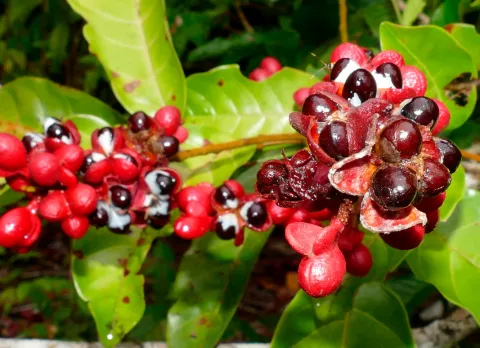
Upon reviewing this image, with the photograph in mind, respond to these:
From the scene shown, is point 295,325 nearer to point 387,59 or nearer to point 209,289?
point 209,289

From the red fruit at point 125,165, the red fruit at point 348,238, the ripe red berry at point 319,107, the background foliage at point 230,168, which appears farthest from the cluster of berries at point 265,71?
the ripe red berry at point 319,107

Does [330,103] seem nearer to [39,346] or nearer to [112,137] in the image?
[112,137]

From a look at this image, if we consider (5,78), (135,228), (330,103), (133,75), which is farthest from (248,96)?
(5,78)

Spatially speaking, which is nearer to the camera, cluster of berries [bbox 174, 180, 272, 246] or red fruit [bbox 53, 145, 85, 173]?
red fruit [bbox 53, 145, 85, 173]

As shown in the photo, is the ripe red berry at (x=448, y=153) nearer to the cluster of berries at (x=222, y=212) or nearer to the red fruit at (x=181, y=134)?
the cluster of berries at (x=222, y=212)

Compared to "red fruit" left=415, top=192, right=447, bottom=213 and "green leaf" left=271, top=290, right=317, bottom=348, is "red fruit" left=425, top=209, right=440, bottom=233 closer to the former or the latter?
"red fruit" left=415, top=192, right=447, bottom=213

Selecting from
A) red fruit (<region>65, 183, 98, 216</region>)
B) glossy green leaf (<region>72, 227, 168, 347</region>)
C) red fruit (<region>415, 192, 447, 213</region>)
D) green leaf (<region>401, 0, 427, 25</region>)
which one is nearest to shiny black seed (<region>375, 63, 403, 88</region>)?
red fruit (<region>415, 192, 447, 213</region>)

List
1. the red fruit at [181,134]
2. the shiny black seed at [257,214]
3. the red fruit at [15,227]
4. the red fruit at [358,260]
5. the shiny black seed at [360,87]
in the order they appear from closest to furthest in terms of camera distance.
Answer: the shiny black seed at [360,87]
the red fruit at [358,260]
the red fruit at [15,227]
the shiny black seed at [257,214]
the red fruit at [181,134]
